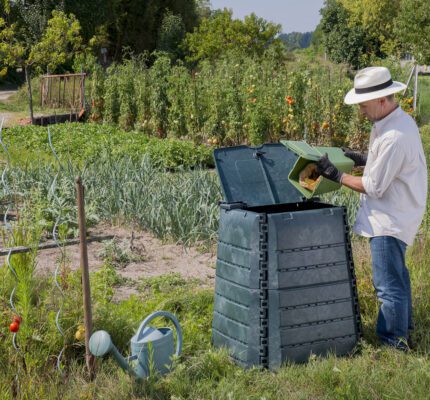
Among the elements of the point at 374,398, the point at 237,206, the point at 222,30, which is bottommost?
the point at 374,398

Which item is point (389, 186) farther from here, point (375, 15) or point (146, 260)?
point (375, 15)

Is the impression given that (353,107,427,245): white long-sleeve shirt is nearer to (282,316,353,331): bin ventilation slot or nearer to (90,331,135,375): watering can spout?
(282,316,353,331): bin ventilation slot

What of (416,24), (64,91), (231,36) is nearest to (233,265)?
(64,91)

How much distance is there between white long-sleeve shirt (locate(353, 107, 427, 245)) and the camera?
3252mm

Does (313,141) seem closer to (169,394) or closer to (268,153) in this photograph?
(268,153)

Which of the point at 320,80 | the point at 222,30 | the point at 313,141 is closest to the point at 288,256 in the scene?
the point at 313,141

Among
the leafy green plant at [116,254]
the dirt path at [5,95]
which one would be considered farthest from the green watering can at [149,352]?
the dirt path at [5,95]

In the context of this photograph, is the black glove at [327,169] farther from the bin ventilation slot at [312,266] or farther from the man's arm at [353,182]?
the bin ventilation slot at [312,266]

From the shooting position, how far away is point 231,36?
2509 centimetres

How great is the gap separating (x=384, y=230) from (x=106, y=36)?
106 feet

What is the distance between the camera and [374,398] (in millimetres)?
3045

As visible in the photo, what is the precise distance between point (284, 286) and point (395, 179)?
2.47 feet

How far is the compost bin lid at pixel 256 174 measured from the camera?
3.58 meters

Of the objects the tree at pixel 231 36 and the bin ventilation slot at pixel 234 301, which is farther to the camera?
the tree at pixel 231 36
